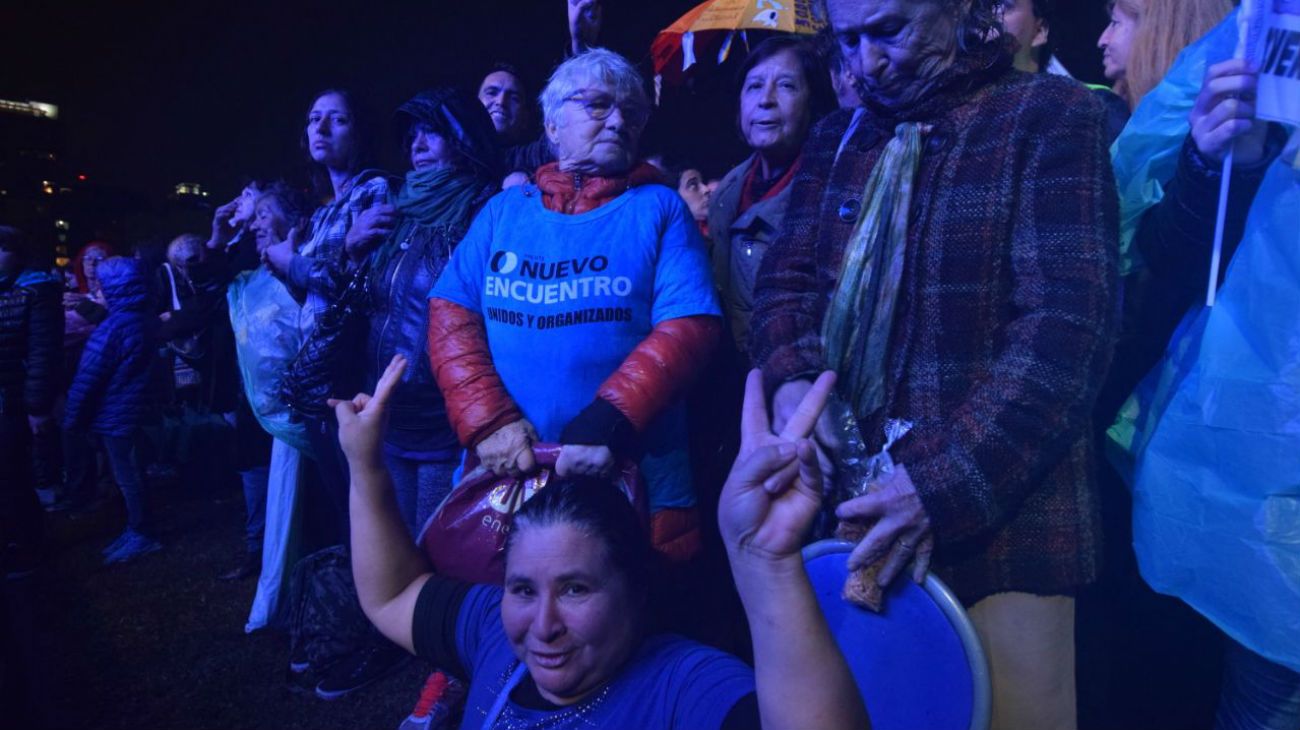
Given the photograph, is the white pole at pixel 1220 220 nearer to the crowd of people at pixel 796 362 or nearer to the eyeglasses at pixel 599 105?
the crowd of people at pixel 796 362

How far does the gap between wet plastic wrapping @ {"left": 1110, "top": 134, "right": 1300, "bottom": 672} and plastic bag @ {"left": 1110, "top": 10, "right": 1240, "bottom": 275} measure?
0.22 metres

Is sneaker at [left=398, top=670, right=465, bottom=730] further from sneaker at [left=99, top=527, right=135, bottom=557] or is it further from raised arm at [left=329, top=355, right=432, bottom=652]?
sneaker at [left=99, top=527, right=135, bottom=557]

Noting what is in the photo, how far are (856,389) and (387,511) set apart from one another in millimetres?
965

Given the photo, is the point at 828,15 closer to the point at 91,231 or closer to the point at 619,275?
the point at 619,275

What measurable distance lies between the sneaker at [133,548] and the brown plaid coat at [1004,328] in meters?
4.94

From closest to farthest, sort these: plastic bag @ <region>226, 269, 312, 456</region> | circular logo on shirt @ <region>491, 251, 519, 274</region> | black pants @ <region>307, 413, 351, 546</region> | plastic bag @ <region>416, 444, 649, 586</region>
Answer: plastic bag @ <region>416, 444, 649, 586</region> → circular logo on shirt @ <region>491, 251, 519, 274</region> → black pants @ <region>307, 413, 351, 546</region> → plastic bag @ <region>226, 269, 312, 456</region>

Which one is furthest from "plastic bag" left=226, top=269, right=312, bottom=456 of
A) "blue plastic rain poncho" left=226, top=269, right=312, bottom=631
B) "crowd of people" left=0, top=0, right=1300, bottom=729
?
Result: "crowd of people" left=0, top=0, right=1300, bottom=729

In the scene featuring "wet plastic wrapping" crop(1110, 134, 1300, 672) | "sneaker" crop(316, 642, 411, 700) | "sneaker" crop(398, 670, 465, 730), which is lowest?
Answer: "sneaker" crop(316, 642, 411, 700)

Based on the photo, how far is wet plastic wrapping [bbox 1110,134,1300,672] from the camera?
4.20 ft

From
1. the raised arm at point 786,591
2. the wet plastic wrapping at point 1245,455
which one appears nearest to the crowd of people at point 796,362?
the raised arm at point 786,591

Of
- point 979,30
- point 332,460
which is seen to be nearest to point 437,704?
point 332,460

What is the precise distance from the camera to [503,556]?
6.12 feet

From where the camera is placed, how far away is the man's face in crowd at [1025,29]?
7.08 ft

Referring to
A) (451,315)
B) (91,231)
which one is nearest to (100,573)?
(451,315)
